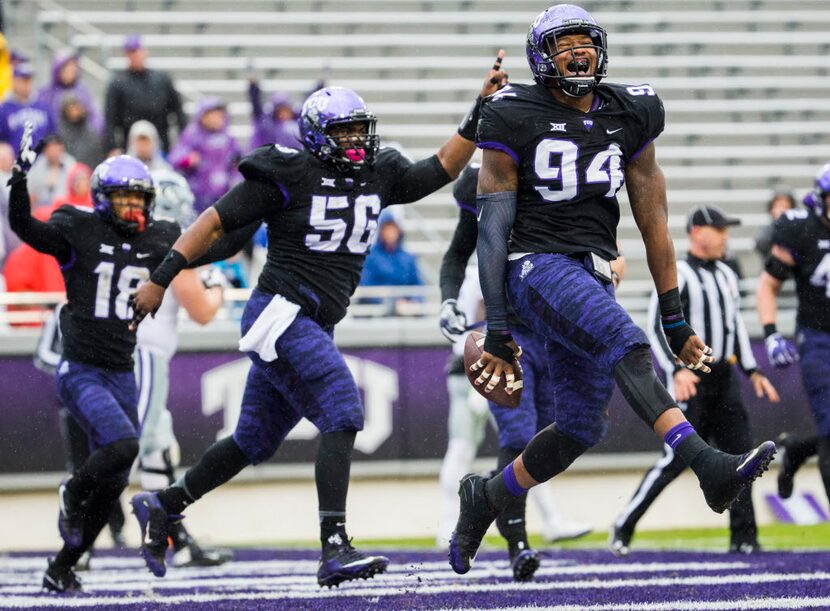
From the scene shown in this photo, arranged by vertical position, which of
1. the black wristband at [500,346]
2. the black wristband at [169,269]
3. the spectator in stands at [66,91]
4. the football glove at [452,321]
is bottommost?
the football glove at [452,321]

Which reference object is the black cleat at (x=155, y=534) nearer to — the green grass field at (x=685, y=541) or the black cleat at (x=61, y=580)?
the black cleat at (x=61, y=580)

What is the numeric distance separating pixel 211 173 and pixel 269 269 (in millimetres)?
5762

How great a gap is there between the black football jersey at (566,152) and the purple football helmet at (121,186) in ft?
6.81

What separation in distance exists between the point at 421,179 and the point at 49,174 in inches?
239

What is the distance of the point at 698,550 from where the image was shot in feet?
25.0

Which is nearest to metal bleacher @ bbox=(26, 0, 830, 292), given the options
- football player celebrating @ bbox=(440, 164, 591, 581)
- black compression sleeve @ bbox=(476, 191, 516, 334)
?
football player celebrating @ bbox=(440, 164, 591, 581)

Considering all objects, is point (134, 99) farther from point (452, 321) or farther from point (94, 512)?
point (452, 321)

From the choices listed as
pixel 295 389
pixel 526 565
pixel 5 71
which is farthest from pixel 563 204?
pixel 5 71

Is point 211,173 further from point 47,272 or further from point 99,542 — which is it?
point 99,542

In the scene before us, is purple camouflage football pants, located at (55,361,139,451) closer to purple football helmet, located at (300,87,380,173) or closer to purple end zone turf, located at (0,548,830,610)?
purple end zone turf, located at (0,548,830,610)

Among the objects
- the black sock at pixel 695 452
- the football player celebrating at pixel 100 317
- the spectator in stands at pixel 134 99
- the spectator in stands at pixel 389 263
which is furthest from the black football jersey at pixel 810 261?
the spectator in stands at pixel 134 99

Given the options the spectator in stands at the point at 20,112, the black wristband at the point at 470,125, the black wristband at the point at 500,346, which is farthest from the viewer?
the spectator in stands at the point at 20,112

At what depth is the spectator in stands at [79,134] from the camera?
1166 cm

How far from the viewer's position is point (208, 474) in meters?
5.62
